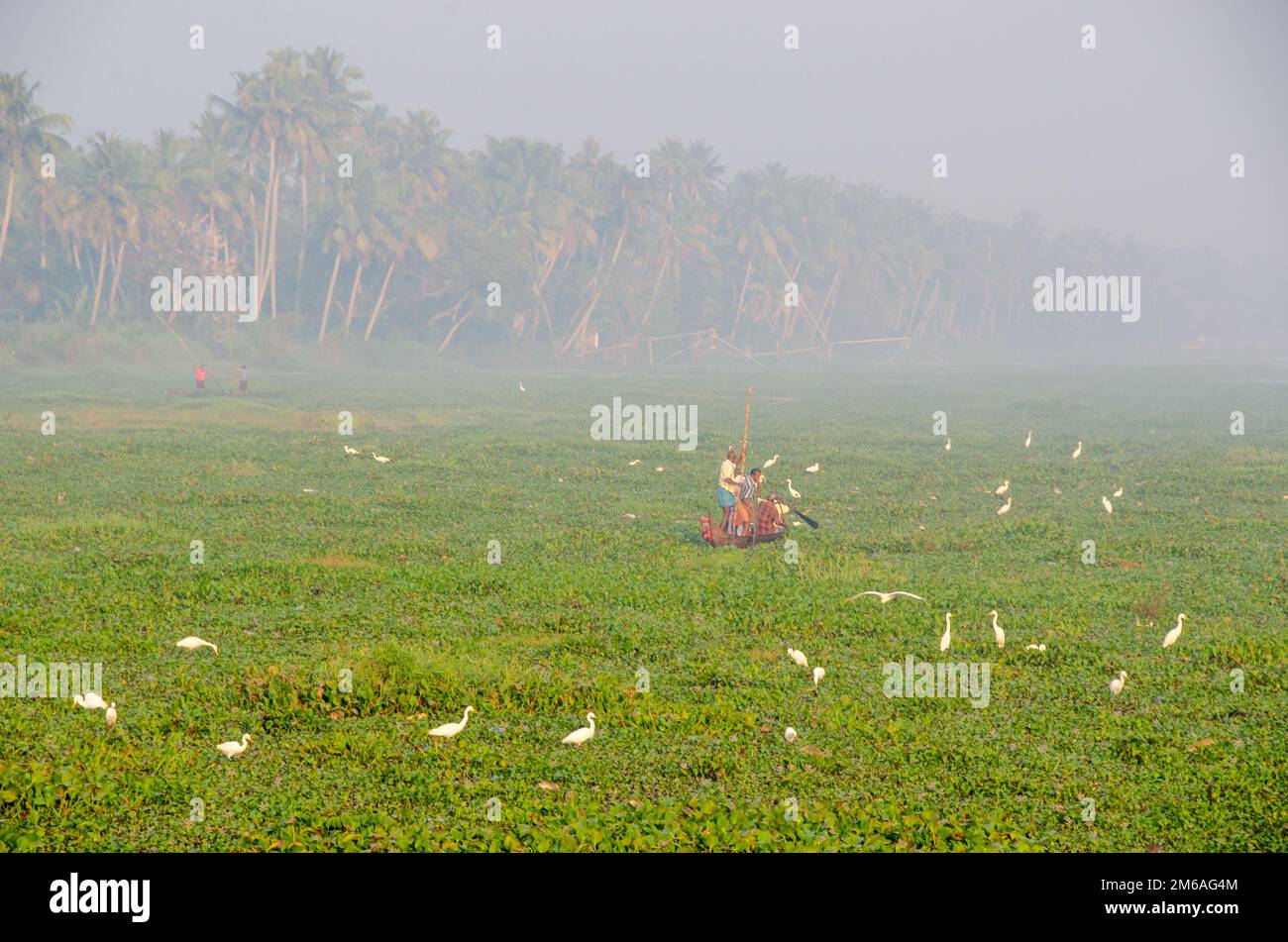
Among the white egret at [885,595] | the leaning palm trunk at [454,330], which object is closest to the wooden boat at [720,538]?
the white egret at [885,595]

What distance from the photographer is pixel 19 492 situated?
998 inches

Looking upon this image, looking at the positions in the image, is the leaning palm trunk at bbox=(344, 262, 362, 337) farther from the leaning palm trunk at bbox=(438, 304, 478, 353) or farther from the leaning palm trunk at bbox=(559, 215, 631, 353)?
the leaning palm trunk at bbox=(559, 215, 631, 353)

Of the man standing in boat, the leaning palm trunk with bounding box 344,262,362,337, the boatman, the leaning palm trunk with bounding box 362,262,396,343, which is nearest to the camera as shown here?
the man standing in boat

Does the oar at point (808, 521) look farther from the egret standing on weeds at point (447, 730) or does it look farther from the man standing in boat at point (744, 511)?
the egret standing on weeds at point (447, 730)

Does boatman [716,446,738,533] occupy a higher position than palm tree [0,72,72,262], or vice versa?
palm tree [0,72,72,262]

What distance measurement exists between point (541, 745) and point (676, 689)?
2.20 m

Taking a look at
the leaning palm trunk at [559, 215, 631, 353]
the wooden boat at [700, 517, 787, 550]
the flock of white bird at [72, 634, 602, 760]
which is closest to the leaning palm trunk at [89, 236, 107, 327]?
the leaning palm trunk at [559, 215, 631, 353]

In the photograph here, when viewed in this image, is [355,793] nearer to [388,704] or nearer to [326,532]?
[388,704]

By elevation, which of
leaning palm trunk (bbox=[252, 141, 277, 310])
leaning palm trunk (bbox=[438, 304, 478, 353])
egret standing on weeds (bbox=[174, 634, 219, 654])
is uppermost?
leaning palm trunk (bbox=[252, 141, 277, 310])

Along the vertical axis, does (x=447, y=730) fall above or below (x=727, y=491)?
below

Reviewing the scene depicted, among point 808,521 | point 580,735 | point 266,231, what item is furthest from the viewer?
point 266,231

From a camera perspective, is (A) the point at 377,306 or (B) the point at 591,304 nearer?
(A) the point at 377,306

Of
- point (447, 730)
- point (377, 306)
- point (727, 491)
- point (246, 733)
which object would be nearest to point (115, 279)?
point (377, 306)

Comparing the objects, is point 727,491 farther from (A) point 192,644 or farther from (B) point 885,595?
(A) point 192,644
